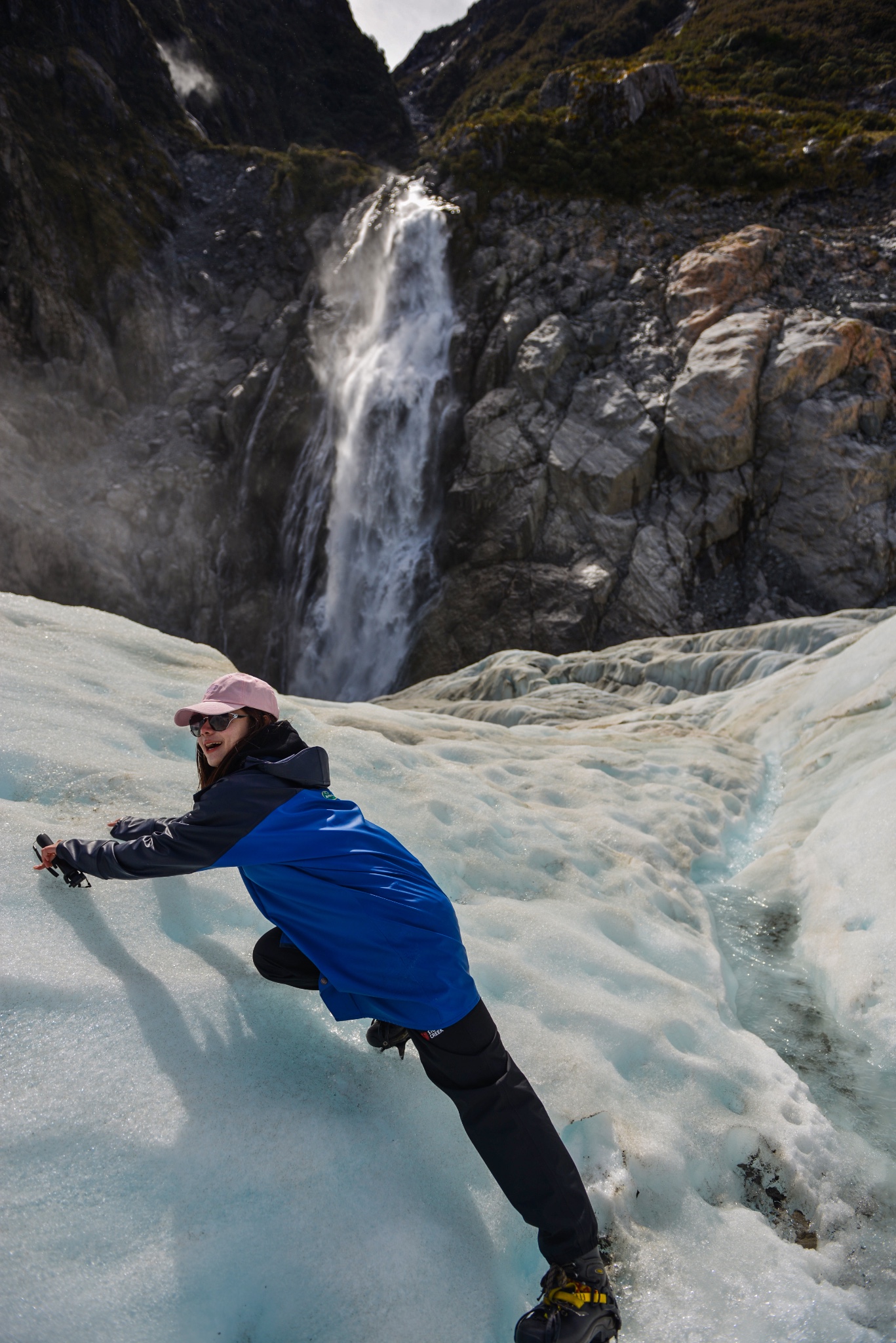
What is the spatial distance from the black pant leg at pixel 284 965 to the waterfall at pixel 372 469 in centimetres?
1958

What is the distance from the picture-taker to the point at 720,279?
22.5 m

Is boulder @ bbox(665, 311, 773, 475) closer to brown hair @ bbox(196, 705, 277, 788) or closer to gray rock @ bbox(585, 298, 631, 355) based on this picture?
gray rock @ bbox(585, 298, 631, 355)

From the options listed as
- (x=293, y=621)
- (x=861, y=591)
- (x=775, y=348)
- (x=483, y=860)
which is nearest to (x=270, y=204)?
Result: (x=293, y=621)

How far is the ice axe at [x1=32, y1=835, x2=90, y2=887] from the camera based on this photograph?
2.61m

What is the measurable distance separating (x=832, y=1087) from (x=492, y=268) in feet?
93.5

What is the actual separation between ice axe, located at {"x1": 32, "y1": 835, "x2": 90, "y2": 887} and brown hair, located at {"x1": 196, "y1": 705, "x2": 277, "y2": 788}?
2.19ft

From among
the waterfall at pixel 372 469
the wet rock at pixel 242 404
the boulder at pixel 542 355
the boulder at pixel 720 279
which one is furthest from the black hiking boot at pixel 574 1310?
the wet rock at pixel 242 404

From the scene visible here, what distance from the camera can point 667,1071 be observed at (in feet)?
10.5

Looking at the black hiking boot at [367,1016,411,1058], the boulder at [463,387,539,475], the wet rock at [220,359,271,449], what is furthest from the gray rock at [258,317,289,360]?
the black hiking boot at [367,1016,411,1058]

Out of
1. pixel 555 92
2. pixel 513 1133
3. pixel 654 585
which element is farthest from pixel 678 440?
pixel 513 1133

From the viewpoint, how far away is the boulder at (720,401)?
67.8ft

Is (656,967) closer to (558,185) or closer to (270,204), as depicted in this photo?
(558,185)

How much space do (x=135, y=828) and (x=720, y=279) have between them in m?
26.1

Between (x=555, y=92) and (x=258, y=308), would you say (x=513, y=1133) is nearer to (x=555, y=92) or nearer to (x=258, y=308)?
(x=258, y=308)
